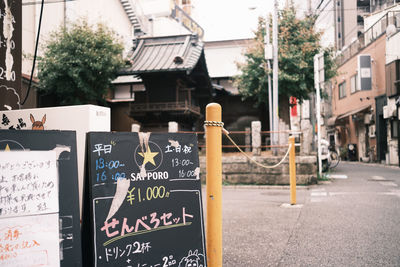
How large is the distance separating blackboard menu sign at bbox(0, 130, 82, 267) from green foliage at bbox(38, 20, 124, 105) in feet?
45.2

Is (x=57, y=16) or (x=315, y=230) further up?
(x=57, y=16)

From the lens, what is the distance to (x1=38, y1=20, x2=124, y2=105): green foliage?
15.0 m

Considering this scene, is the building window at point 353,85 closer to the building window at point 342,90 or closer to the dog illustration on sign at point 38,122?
the building window at point 342,90

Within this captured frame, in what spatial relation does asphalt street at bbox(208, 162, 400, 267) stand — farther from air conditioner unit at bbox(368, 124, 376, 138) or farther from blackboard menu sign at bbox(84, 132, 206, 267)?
air conditioner unit at bbox(368, 124, 376, 138)

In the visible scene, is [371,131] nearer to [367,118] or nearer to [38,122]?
[367,118]

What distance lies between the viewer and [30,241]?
1.86 meters

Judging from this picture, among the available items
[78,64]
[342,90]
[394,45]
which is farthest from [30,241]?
[342,90]

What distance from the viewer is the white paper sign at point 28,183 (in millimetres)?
1848

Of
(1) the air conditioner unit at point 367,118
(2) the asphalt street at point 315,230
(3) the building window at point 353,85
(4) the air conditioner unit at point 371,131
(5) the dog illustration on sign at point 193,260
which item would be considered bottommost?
(2) the asphalt street at point 315,230

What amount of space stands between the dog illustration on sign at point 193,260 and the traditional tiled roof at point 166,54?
46.8 ft

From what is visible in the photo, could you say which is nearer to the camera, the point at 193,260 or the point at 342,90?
the point at 193,260

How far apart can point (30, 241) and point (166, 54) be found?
16.8 metres

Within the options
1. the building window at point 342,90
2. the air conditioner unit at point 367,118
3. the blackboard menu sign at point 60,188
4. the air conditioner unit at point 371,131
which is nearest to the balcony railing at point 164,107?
the air conditioner unit at point 367,118

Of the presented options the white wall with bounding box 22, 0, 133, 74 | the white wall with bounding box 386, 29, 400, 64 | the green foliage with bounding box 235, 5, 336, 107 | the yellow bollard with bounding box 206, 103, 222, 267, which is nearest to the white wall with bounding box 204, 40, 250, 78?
the white wall with bounding box 22, 0, 133, 74
